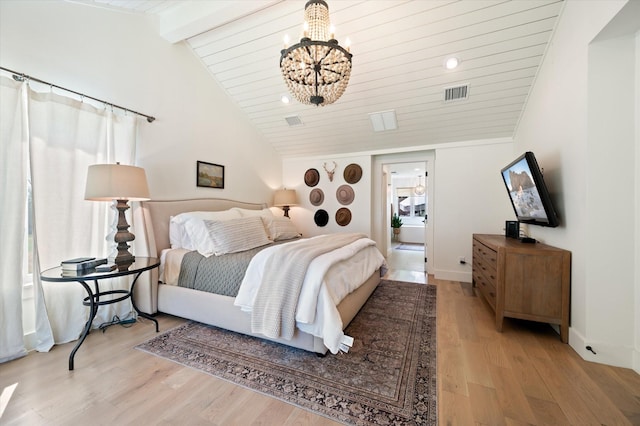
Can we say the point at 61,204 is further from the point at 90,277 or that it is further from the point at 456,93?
the point at 456,93

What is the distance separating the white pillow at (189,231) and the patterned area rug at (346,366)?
0.81 meters

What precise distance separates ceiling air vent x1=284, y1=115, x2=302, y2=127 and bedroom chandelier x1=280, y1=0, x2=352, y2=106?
7.07 ft

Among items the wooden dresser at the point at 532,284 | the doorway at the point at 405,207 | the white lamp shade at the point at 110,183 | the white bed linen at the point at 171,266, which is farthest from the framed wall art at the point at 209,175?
the wooden dresser at the point at 532,284

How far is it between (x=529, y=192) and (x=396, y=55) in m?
1.98

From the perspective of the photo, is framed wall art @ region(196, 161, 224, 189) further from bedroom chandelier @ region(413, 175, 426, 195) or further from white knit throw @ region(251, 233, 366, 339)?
bedroom chandelier @ region(413, 175, 426, 195)

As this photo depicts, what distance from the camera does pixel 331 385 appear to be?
61.2 inches

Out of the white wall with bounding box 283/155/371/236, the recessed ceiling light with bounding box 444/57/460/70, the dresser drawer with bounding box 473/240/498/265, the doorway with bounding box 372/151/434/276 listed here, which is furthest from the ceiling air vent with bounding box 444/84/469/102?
the dresser drawer with bounding box 473/240/498/265

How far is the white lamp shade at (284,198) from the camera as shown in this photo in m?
4.71

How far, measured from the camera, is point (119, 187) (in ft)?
6.68

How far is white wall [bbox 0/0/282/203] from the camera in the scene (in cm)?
198

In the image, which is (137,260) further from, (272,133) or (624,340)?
(624,340)

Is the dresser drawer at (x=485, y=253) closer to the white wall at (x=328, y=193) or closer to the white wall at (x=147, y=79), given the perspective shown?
the white wall at (x=328, y=193)

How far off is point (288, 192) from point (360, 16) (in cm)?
295

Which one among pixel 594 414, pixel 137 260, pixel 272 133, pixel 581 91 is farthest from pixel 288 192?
pixel 594 414
